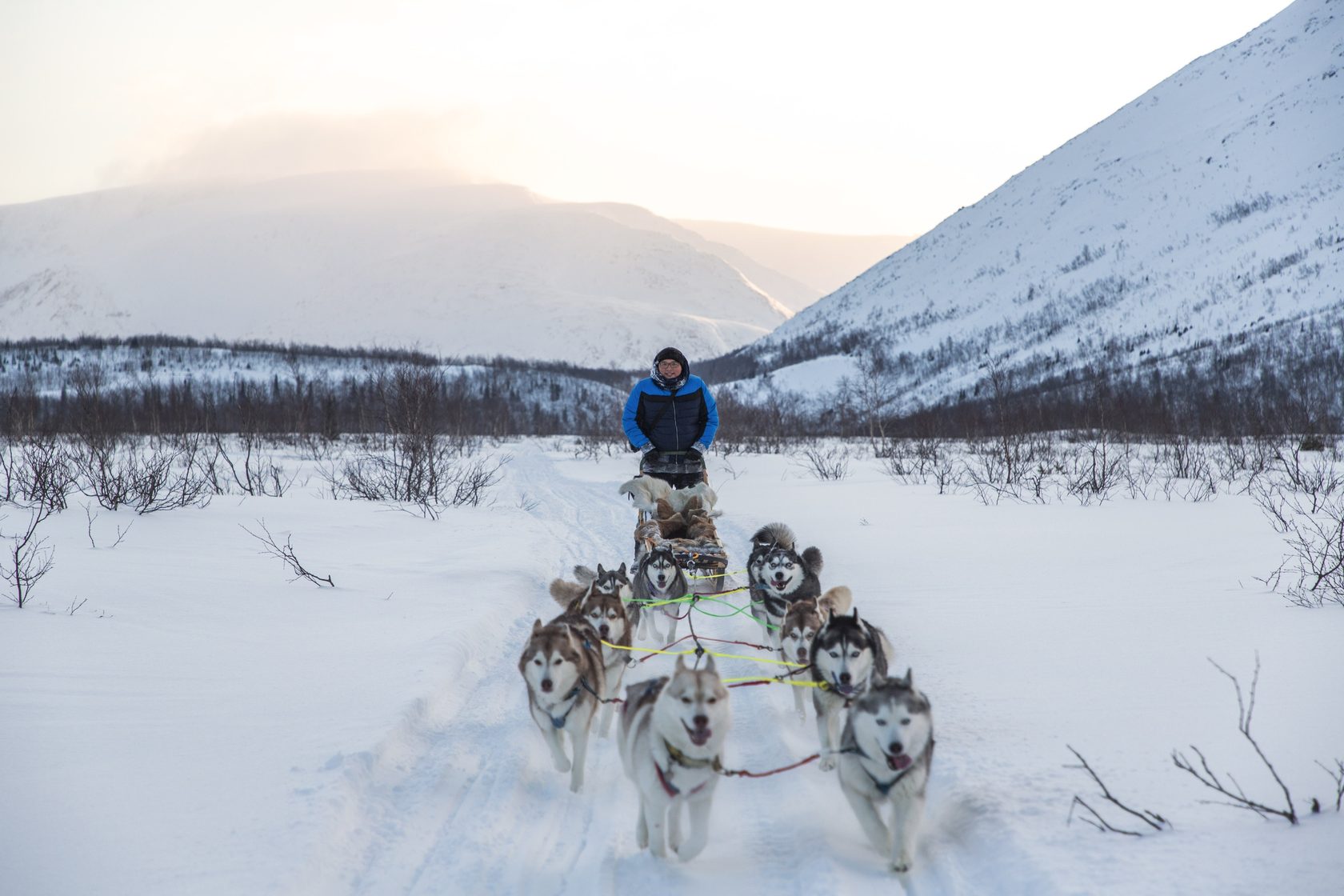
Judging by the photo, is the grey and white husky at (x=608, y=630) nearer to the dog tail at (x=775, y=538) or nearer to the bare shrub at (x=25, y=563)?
the dog tail at (x=775, y=538)

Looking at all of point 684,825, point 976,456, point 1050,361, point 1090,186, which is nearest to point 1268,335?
point 1050,361

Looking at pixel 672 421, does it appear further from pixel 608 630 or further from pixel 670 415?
pixel 608 630

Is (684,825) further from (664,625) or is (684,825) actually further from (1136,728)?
(664,625)

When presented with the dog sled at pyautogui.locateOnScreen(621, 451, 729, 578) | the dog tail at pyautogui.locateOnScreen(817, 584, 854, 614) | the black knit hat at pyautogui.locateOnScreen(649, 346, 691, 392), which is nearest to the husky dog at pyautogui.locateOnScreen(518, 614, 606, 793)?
the dog tail at pyautogui.locateOnScreen(817, 584, 854, 614)

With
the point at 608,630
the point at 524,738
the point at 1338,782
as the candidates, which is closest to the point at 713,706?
the point at 524,738

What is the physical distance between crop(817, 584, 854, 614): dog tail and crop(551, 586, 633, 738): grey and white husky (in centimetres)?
117

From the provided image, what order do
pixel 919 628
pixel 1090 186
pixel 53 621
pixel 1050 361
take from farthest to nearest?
1. pixel 1090 186
2. pixel 1050 361
3. pixel 919 628
4. pixel 53 621

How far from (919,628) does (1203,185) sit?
107m

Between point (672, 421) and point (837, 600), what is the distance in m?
2.99

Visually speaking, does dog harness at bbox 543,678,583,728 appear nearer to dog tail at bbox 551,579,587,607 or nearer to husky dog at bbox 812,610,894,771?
husky dog at bbox 812,610,894,771

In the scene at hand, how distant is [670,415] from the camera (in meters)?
7.29

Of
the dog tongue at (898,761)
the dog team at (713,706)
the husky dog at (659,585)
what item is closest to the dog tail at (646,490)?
the husky dog at (659,585)

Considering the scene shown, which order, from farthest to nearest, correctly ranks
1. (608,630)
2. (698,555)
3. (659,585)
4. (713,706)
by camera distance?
(698,555), (659,585), (608,630), (713,706)

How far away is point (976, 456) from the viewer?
2055 centimetres
